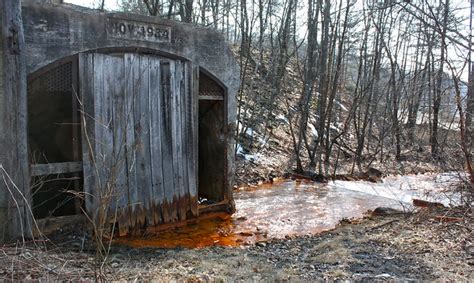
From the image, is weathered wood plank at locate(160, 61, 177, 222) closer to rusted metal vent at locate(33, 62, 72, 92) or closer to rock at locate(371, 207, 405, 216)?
rusted metal vent at locate(33, 62, 72, 92)

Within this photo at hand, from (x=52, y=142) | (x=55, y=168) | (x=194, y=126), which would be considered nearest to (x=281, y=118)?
(x=194, y=126)

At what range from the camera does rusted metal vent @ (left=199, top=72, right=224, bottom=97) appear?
7.78 meters

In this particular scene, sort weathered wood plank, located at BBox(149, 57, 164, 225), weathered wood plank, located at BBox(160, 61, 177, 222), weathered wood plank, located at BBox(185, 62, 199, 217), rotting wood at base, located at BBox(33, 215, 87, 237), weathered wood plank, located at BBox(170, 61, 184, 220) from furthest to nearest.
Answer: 1. weathered wood plank, located at BBox(185, 62, 199, 217)
2. weathered wood plank, located at BBox(170, 61, 184, 220)
3. weathered wood plank, located at BBox(160, 61, 177, 222)
4. weathered wood plank, located at BBox(149, 57, 164, 225)
5. rotting wood at base, located at BBox(33, 215, 87, 237)

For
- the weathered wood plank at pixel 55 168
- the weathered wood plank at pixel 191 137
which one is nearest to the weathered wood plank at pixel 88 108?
the weathered wood plank at pixel 55 168

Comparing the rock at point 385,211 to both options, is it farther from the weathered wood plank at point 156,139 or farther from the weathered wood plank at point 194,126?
the weathered wood plank at point 156,139

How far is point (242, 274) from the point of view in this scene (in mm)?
4781

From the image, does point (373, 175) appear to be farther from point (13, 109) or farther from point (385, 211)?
point (13, 109)

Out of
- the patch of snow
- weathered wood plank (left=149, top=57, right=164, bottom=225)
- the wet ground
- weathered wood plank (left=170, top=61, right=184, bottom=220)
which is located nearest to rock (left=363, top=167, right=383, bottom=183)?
the wet ground

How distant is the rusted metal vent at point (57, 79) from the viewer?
598 centimetres

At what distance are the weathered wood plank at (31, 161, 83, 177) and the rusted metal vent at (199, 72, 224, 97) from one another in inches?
107

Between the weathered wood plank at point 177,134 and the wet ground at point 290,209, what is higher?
the weathered wood plank at point 177,134

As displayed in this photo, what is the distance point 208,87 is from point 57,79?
2810mm

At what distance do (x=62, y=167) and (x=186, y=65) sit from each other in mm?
2728

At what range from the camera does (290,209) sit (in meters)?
9.23
